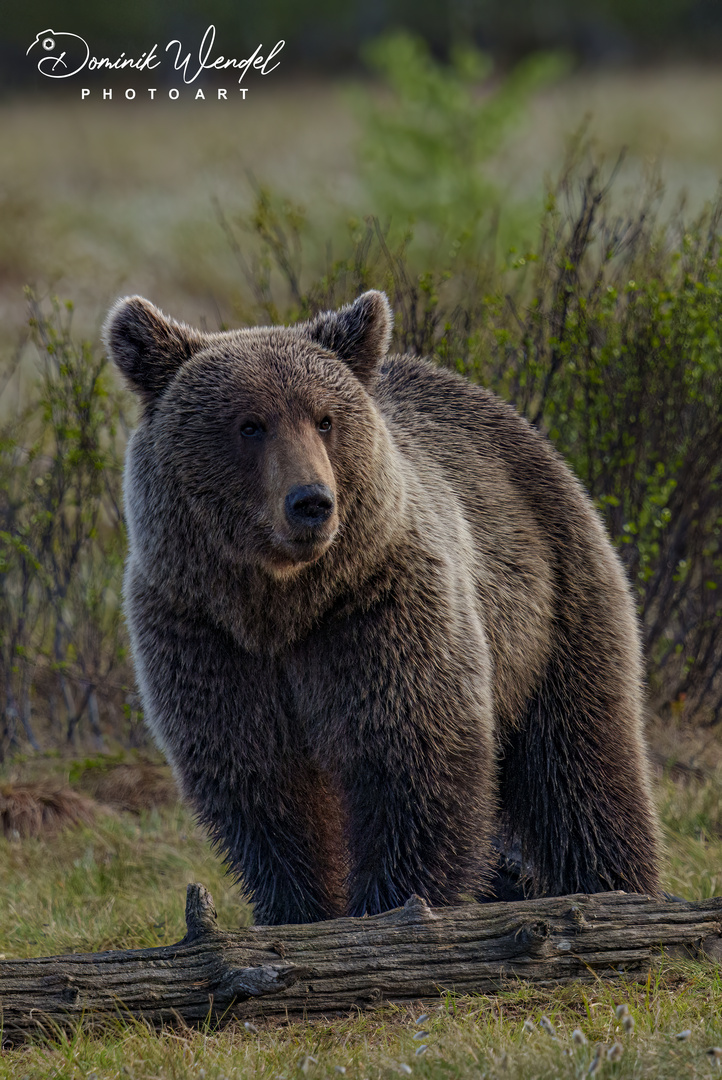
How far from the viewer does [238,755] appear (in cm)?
381

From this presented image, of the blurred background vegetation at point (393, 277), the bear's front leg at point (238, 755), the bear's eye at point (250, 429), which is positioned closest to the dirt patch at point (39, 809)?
the blurred background vegetation at point (393, 277)

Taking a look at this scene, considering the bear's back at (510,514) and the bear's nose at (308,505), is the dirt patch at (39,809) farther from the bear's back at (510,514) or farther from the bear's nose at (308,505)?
the bear's nose at (308,505)

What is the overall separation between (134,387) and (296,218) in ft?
9.24

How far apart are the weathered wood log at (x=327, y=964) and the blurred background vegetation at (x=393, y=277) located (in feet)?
4.99

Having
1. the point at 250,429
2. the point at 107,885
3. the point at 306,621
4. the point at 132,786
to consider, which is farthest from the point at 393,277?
the point at 107,885

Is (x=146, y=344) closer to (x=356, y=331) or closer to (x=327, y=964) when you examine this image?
(x=356, y=331)

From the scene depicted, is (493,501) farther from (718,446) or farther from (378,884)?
(718,446)

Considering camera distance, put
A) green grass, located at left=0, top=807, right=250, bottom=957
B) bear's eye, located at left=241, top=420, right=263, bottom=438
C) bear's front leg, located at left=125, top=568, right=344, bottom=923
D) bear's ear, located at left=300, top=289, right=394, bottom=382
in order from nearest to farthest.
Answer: bear's eye, located at left=241, top=420, right=263, bottom=438 → bear's front leg, located at left=125, top=568, right=344, bottom=923 → bear's ear, located at left=300, top=289, right=394, bottom=382 → green grass, located at left=0, top=807, right=250, bottom=957

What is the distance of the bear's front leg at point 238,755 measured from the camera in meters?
3.82

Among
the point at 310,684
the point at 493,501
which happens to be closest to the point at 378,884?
the point at 310,684

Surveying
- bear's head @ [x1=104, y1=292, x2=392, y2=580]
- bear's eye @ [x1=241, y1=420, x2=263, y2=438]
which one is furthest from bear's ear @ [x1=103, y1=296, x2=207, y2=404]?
bear's eye @ [x1=241, y1=420, x2=263, y2=438]

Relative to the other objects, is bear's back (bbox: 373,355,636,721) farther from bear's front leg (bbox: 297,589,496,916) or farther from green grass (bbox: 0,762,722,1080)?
green grass (bbox: 0,762,722,1080)

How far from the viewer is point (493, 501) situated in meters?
4.54

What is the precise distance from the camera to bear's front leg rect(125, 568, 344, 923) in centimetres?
382
